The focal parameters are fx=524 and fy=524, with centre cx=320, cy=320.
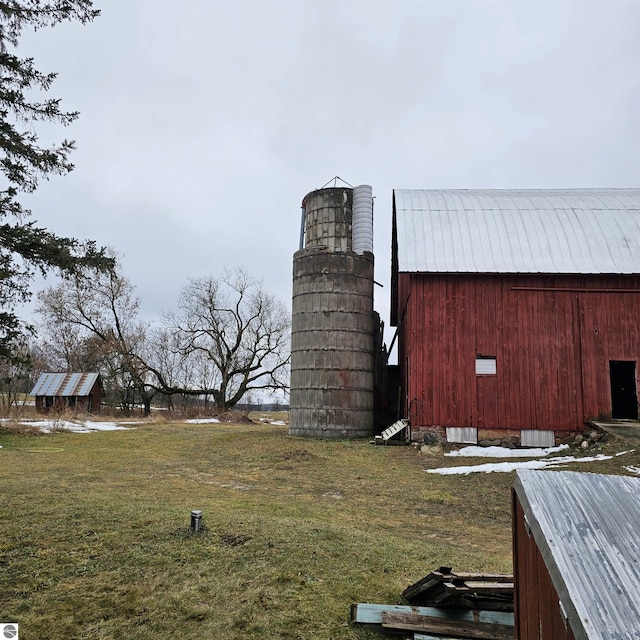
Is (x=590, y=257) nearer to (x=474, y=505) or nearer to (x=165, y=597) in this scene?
(x=474, y=505)

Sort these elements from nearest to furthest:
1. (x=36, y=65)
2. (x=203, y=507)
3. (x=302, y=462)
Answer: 1. (x=36, y=65)
2. (x=203, y=507)
3. (x=302, y=462)

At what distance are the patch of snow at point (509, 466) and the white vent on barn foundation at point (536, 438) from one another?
191cm

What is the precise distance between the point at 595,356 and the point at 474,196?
7.17 meters

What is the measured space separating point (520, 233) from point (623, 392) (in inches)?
266

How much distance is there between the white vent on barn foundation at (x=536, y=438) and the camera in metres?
Result: 15.0

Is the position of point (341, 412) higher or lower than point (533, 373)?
lower

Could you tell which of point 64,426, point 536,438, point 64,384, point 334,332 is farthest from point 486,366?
point 64,384

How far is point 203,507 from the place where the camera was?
7828 mm

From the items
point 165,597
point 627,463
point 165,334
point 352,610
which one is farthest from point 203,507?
Result: point 165,334

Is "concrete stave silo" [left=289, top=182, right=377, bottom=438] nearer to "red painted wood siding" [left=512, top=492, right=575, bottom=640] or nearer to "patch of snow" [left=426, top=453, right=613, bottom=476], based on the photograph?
"patch of snow" [left=426, top=453, right=613, bottom=476]

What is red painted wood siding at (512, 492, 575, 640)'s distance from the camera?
2295 mm

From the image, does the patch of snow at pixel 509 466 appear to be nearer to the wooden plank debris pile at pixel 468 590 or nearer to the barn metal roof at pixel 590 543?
the wooden plank debris pile at pixel 468 590

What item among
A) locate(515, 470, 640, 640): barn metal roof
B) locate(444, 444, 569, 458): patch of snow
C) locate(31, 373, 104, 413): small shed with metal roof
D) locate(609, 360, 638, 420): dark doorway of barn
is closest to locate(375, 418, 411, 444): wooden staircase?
locate(444, 444, 569, 458): patch of snow

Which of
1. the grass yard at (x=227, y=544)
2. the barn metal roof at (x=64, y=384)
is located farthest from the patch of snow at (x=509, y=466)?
the barn metal roof at (x=64, y=384)
